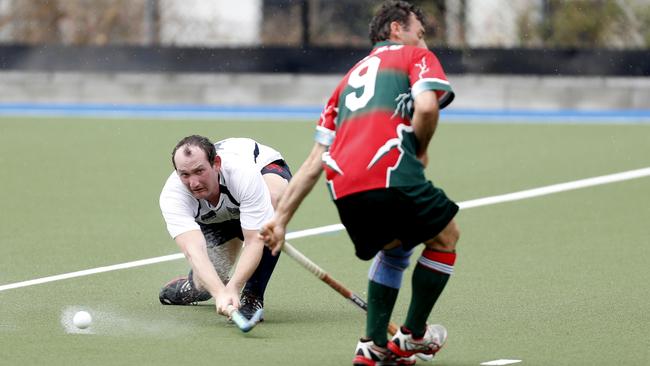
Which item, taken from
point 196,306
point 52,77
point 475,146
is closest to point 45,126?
point 52,77

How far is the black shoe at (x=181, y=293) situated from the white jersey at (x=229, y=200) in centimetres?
53

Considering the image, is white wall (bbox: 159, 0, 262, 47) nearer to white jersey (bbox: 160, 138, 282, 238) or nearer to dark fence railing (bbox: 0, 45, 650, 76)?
dark fence railing (bbox: 0, 45, 650, 76)

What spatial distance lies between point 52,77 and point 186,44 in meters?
2.19

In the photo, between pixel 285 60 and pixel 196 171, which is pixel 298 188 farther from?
pixel 285 60

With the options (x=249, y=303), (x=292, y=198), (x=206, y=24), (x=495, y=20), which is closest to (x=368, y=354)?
(x=292, y=198)

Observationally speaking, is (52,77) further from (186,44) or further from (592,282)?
(592,282)

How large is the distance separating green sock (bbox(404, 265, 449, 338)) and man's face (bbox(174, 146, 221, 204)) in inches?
54.1

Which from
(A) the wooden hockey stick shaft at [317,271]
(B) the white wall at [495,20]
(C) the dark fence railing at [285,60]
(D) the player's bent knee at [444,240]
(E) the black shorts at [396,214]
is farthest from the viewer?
(B) the white wall at [495,20]

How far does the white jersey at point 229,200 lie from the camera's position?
6.96 meters

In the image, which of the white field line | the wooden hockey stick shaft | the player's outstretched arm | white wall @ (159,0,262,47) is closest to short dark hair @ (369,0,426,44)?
the player's outstretched arm

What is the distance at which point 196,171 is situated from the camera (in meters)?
6.75

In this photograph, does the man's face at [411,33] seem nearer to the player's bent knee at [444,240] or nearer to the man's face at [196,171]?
the player's bent knee at [444,240]

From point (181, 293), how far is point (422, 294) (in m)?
2.09

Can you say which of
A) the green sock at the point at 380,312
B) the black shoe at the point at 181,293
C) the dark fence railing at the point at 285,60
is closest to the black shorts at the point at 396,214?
the green sock at the point at 380,312
